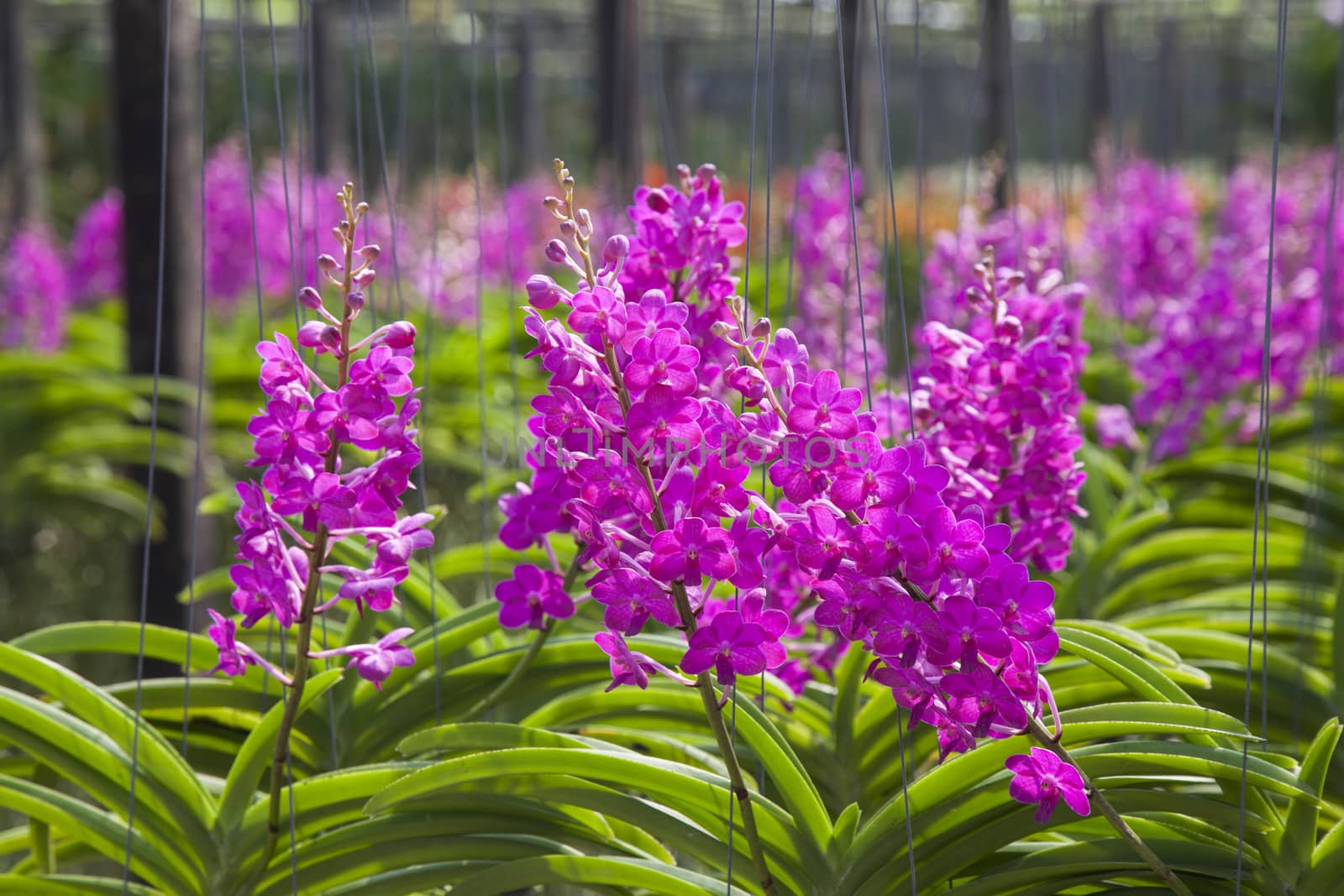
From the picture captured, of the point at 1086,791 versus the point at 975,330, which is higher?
the point at 975,330

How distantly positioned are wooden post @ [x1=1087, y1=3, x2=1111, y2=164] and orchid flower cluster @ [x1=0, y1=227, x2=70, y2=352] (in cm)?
590

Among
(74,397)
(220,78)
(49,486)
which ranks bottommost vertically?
(49,486)

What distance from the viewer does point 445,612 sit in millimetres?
1899

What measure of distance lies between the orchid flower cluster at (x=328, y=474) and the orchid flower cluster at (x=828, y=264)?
4.83 feet

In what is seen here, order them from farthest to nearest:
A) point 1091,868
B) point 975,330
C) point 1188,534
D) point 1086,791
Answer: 1. point 1188,534
2. point 975,330
3. point 1091,868
4. point 1086,791

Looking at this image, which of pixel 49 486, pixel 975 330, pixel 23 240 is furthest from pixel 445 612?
pixel 23 240

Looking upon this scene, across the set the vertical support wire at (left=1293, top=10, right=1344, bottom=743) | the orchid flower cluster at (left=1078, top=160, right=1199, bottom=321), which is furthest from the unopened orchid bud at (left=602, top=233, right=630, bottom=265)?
the orchid flower cluster at (left=1078, top=160, right=1199, bottom=321)

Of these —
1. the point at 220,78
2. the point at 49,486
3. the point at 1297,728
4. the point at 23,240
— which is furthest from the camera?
the point at 220,78

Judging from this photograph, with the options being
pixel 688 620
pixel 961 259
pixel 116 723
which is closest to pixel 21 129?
pixel 961 259

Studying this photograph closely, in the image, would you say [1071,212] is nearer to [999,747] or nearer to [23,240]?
[23,240]

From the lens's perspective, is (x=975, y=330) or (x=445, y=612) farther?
(x=445, y=612)

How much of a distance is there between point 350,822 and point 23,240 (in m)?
Result: 3.79

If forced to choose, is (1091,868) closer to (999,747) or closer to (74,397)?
(999,747)

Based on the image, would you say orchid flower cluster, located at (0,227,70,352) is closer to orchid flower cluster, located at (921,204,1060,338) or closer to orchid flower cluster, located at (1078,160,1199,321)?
orchid flower cluster, located at (921,204,1060,338)
